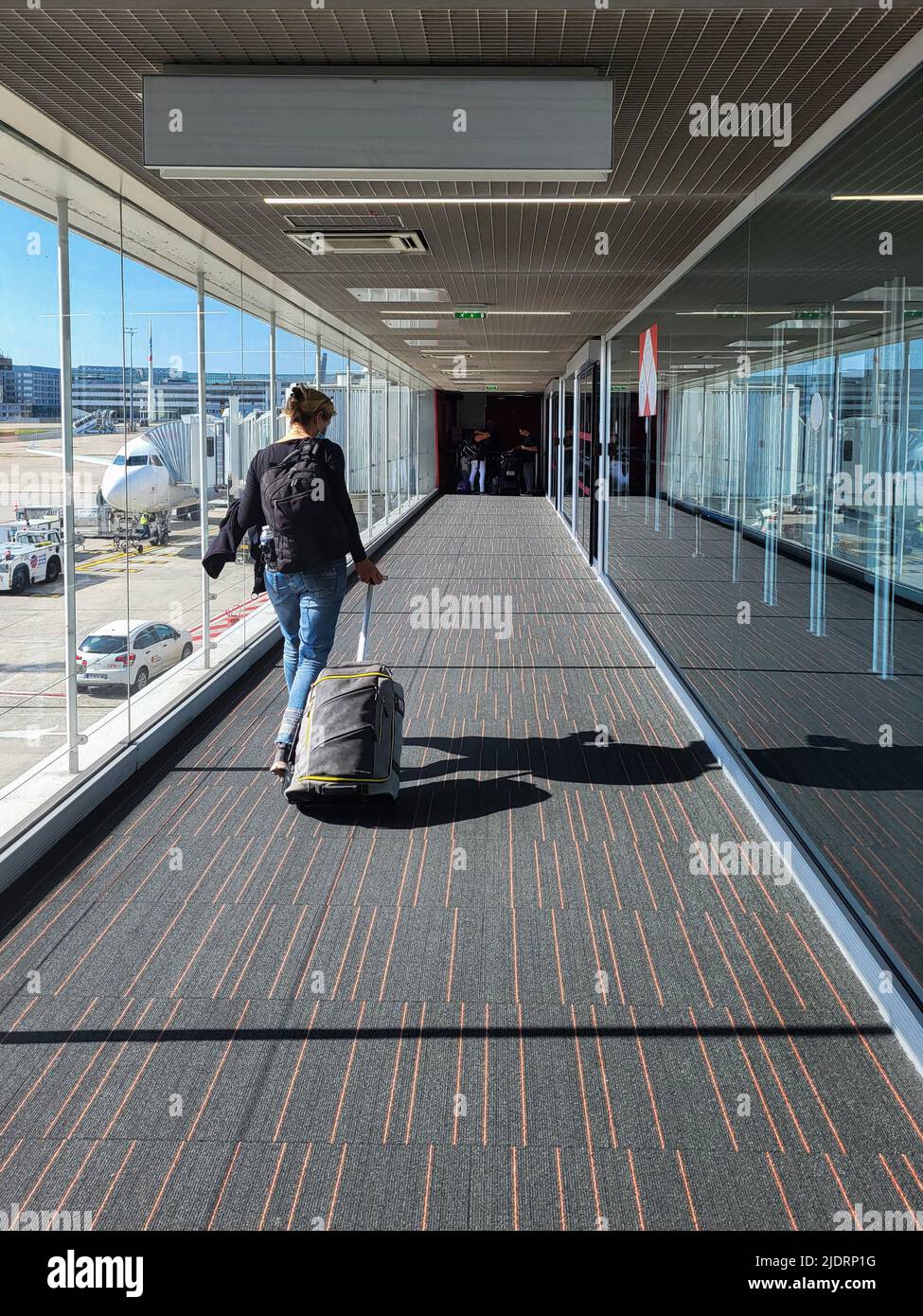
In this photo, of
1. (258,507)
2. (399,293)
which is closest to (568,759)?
(258,507)

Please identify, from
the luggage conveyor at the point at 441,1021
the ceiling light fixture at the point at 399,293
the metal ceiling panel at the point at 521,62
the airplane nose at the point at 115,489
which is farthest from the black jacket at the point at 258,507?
the ceiling light fixture at the point at 399,293

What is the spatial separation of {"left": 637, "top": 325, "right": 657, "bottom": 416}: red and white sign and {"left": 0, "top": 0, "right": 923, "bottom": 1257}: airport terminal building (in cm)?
125

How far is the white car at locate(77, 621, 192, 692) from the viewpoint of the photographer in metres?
4.49

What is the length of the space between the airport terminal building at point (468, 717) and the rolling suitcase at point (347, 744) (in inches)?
0.8

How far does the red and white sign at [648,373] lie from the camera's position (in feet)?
25.2

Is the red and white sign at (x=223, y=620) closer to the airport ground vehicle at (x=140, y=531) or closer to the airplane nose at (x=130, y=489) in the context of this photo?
the airport ground vehicle at (x=140, y=531)

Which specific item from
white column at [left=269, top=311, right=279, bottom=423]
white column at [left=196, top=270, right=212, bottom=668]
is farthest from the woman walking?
white column at [left=269, top=311, right=279, bottom=423]

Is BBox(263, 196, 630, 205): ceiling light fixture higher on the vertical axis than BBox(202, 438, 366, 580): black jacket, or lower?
higher

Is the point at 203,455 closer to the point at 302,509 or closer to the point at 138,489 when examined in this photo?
the point at 138,489

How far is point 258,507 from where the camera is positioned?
4469mm

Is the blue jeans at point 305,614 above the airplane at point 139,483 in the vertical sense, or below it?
below

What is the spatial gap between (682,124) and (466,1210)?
3284mm

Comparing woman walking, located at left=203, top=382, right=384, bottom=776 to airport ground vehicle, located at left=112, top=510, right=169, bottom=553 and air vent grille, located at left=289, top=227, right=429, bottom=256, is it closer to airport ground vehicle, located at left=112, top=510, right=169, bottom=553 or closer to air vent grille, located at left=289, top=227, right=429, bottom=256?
airport ground vehicle, located at left=112, top=510, right=169, bottom=553
